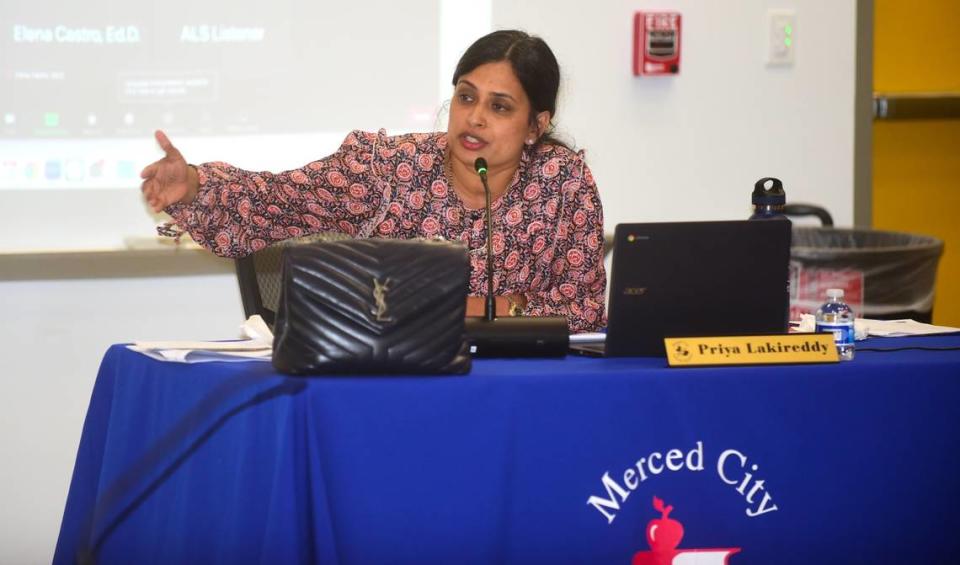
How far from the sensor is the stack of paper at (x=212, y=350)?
1719 mm

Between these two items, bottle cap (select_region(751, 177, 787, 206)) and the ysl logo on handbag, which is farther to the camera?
bottle cap (select_region(751, 177, 787, 206))

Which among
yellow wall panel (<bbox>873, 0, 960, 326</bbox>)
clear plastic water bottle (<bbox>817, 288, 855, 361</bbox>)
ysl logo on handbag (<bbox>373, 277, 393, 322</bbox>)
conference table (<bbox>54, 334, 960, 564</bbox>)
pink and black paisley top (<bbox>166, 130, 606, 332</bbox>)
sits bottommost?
conference table (<bbox>54, 334, 960, 564</bbox>)

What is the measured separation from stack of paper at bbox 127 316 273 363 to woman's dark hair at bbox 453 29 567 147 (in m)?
0.92

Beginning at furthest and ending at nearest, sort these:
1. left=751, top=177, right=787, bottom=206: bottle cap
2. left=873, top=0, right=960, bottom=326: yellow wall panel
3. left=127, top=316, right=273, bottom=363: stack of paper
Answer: left=873, top=0, right=960, bottom=326: yellow wall panel, left=751, top=177, right=787, bottom=206: bottle cap, left=127, top=316, right=273, bottom=363: stack of paper

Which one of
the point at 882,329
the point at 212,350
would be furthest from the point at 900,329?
the point at 212,350

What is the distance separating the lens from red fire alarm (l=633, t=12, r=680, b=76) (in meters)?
3.58

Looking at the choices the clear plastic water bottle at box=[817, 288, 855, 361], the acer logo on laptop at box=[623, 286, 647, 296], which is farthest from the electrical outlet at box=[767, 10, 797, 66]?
the acer logo on laptop at box=[623, 286, 647, 296]

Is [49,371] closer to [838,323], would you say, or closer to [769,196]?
[769,196]

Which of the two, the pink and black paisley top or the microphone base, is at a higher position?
the pink and black paisley top

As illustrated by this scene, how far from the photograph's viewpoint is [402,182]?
103 inches

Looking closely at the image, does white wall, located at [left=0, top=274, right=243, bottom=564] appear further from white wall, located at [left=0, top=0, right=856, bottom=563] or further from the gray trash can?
the gray trash can

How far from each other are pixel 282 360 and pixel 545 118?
1.25m

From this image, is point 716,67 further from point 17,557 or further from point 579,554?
point 17,557

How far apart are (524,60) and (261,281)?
0.78m
